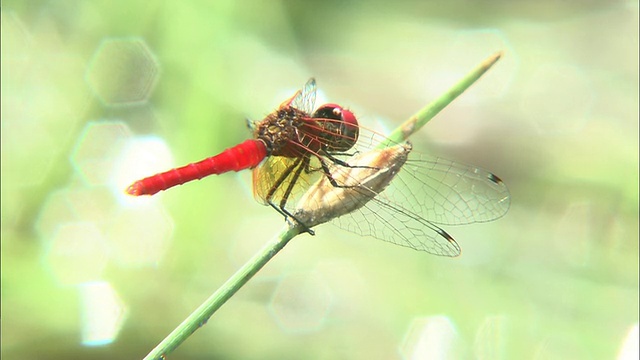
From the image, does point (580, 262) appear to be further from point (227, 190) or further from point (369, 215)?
point (227, 190)

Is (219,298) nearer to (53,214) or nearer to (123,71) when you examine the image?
(53,214)

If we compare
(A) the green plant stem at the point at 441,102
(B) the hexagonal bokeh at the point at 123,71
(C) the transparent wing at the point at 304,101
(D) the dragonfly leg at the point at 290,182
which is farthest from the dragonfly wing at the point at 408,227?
(B) the hexagonal bokeh at the point at 123,71

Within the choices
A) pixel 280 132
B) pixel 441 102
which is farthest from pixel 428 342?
pixel 441 102

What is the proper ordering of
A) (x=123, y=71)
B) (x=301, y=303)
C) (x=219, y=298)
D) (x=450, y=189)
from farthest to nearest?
1. (x=123, y=71)
2. (x=301, y=303)
3. (x=450, y=189)
4. (x=219, y=298)

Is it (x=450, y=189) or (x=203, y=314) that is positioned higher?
(x=450, y=189)

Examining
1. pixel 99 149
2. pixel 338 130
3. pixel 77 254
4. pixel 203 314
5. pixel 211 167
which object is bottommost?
pixel 203 314

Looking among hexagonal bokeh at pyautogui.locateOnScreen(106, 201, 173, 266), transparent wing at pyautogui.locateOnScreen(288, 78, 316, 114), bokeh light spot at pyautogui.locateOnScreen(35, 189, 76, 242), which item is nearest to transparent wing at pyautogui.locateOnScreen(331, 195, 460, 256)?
transparent wing at pyautogui.locateOnScreen(288, 78, 316, 114)

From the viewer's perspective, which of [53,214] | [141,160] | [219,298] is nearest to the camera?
[219,298]
